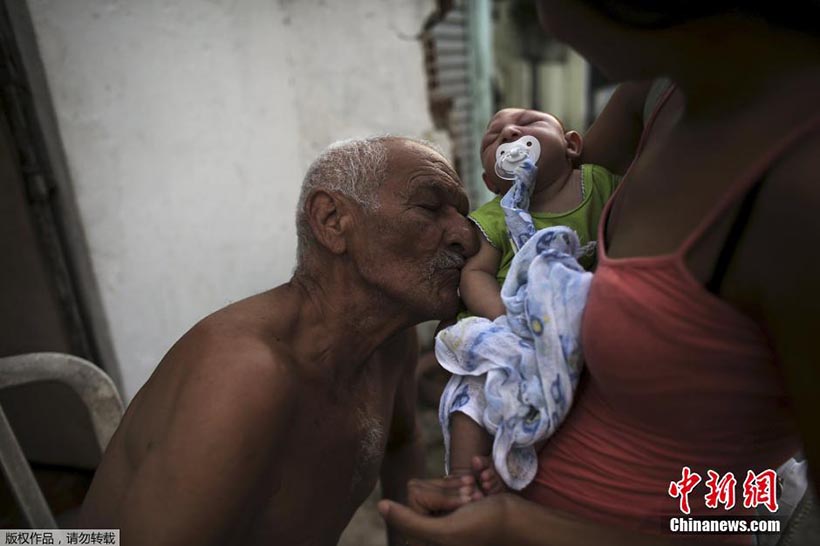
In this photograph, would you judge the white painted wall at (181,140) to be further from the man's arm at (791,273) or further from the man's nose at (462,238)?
the man's arm at (791,273)

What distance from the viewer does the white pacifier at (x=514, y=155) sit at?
1.36m

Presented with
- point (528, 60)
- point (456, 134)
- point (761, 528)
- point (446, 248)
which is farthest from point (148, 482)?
point (528, 60)

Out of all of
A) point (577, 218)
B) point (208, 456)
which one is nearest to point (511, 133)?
point (577, 218)

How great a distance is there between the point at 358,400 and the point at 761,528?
43.0 inches

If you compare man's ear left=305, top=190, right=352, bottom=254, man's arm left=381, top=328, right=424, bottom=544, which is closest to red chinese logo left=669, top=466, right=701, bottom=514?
man's ear left=305, top=190, right=352, bottom=254

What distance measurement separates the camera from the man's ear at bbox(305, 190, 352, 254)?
159 cm

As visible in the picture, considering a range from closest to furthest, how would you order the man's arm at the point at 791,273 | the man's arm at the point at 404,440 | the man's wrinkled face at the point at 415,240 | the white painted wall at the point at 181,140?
the man's arm at the point at 791,273, the man's wrinkled face at the point at 415,240, the man's arm at the point at 404,440, the white painted wall at the point at 181,140

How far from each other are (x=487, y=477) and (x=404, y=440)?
117cm

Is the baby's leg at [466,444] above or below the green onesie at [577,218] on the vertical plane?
below

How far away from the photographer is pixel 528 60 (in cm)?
1076

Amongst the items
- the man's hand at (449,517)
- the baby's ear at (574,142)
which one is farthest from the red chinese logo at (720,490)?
the baby's ear at (574,142)

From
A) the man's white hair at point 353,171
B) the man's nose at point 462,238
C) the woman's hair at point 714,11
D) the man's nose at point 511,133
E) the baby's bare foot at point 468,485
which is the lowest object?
the baby's bare foot at point 468,485

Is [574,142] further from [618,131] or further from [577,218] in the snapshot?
[577,218]
